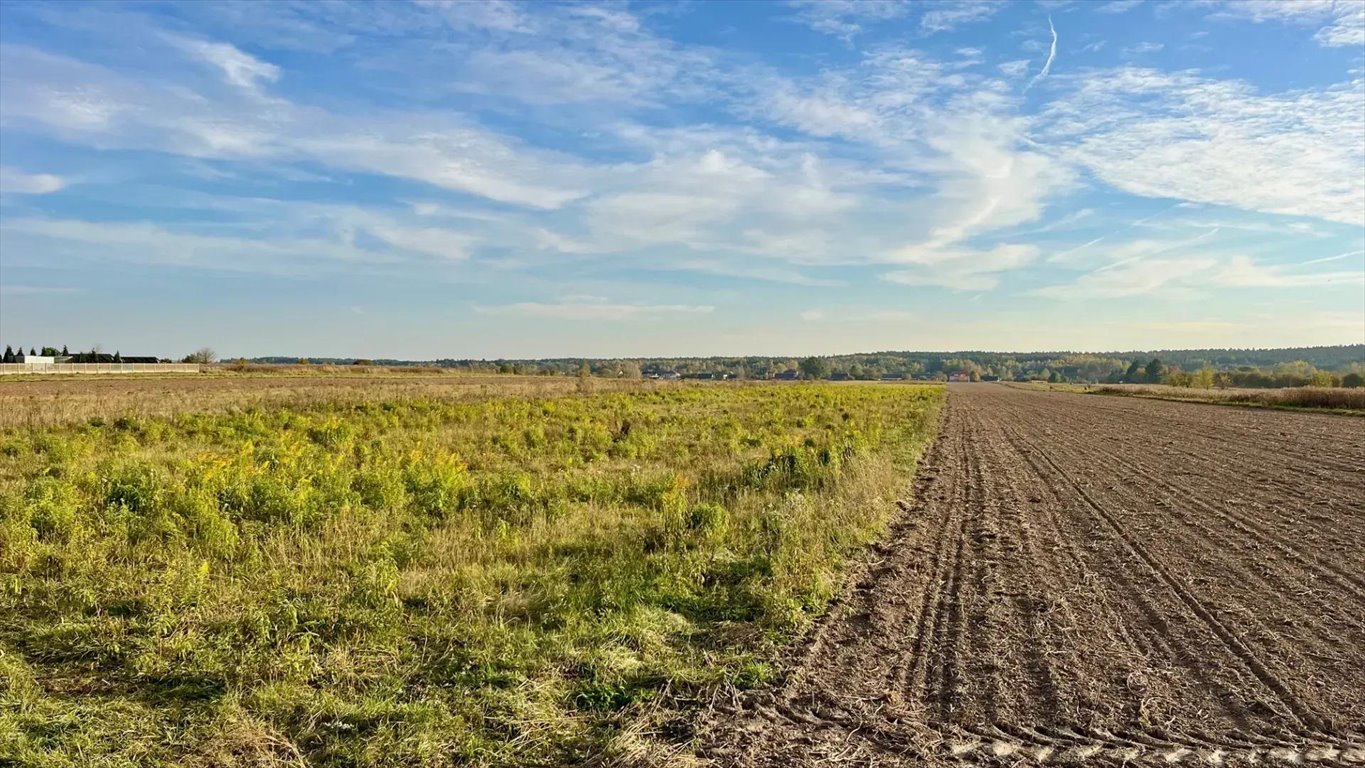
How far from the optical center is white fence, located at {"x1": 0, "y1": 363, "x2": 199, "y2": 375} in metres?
83.5

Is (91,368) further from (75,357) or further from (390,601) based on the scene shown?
(390,601)

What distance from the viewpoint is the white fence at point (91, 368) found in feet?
274

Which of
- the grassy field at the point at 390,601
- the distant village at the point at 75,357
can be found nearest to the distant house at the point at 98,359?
the distant village at the point at 75,357

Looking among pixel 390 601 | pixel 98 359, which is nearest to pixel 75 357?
pixel 98 359

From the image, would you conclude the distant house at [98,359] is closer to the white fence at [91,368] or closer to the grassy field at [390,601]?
the white fence at [91,368]

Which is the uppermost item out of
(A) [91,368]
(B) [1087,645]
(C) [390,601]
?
(A) [91,368]

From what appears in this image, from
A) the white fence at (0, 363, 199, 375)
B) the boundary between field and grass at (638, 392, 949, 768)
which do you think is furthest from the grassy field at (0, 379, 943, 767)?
the white fence at (0, 363, 199, 375)

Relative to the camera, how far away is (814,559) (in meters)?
8.77

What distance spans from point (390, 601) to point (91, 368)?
110627 millimetres

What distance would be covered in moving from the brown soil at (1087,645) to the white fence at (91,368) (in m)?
101

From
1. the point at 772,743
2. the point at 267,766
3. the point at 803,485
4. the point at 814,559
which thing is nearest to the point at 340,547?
the point at 267,766

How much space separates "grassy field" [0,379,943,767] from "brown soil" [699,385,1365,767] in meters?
0.66

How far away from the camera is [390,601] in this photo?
6.79 meters

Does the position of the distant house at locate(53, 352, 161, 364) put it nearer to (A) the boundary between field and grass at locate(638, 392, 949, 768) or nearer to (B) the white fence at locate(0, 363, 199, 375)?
(B) the white fence at locate(0, 363, 199, 375)
